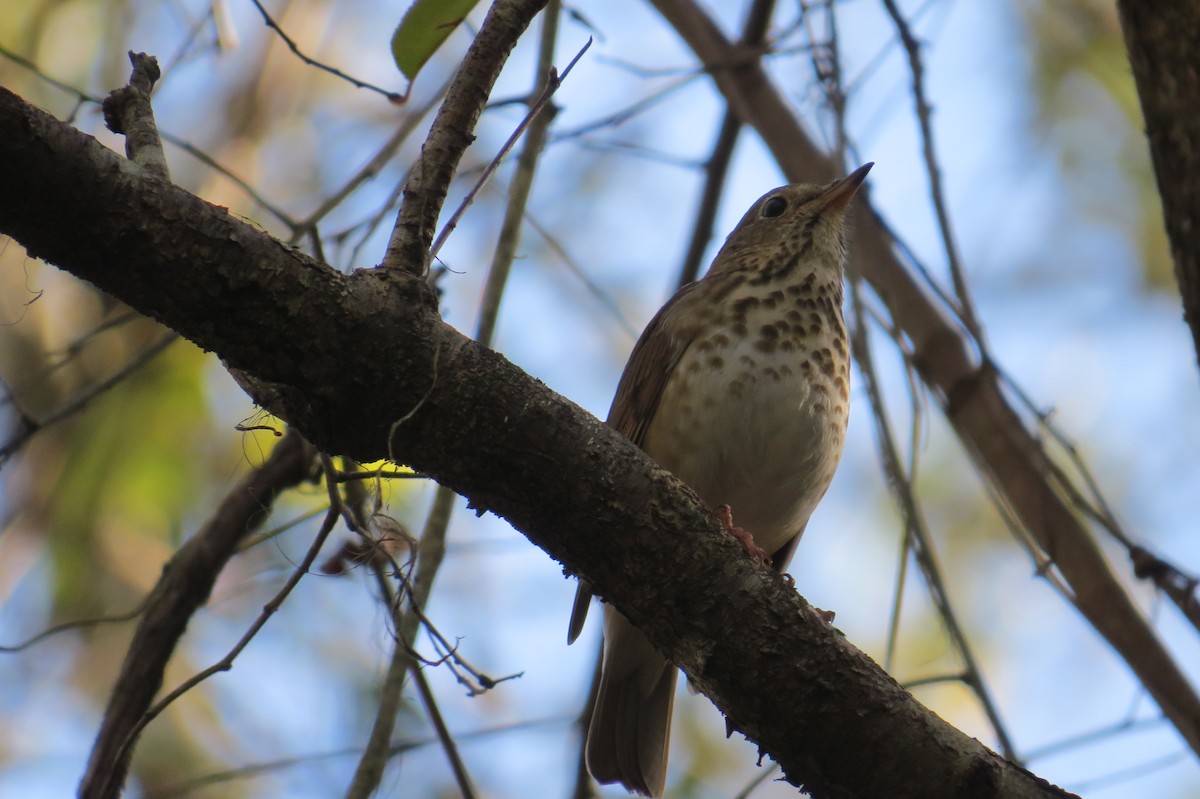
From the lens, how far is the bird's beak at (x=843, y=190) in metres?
4.65

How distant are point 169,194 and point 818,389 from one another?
8.03 ft

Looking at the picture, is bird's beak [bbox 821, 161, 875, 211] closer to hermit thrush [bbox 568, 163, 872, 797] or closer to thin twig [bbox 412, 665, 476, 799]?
hermit thrush [bbox 568, 163, 872, 797]

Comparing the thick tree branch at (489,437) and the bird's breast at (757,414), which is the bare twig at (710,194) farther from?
the thick tree branch at (489,437)

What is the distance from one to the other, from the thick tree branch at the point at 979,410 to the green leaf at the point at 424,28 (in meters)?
1.84

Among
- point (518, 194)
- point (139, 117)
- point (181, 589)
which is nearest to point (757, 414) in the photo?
point (518, 194)

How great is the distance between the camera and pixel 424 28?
297cm

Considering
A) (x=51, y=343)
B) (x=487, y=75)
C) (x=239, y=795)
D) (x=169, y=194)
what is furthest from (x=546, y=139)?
(x=239, y=795)

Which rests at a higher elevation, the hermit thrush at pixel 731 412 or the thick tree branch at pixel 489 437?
the hermit thrush at pixel 731 412

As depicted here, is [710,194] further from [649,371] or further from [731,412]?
[731,412]

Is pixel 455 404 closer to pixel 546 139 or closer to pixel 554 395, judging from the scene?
pixel 554 395

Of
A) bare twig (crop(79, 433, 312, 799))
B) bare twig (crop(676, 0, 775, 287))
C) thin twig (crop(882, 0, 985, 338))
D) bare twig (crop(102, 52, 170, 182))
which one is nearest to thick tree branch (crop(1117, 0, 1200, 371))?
thin twig (crop(882, 0, 985, 338))

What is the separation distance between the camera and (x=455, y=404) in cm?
243

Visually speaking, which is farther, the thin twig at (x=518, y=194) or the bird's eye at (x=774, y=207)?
the bird's eye at (x=774, y=207)

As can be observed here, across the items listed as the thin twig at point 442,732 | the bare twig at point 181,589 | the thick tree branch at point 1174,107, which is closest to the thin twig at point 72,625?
the bare twig at point 181,589
